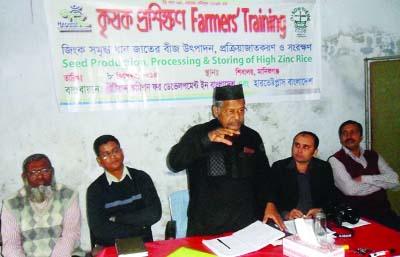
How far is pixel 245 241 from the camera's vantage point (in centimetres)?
228

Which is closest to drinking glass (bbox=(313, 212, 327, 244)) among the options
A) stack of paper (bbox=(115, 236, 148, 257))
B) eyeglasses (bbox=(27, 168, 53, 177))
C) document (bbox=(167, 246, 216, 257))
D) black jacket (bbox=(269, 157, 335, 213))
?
document (bbox=(167, 246, 216, 257))

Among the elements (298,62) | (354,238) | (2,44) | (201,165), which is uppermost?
(2,44)

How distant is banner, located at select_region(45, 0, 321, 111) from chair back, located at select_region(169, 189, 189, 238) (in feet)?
3.18

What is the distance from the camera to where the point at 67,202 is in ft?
10.7

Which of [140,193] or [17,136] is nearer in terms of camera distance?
[140,193]

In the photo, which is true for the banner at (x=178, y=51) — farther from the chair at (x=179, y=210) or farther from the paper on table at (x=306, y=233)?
the paper on table at (x=306, y=233)

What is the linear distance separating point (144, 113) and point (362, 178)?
2.40 metres

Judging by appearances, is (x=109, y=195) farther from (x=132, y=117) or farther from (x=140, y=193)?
(x=132, y=117)

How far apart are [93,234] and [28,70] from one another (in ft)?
5.52

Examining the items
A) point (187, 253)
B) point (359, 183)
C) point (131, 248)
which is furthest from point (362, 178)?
point (131, 248)

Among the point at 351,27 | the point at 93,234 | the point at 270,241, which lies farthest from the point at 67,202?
the point at 351,27

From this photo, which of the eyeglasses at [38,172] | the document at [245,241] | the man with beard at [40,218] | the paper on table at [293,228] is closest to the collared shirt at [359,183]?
the paper on table at [293,228]

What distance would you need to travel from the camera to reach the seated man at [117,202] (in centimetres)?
318

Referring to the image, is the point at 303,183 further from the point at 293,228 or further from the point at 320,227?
the point at 320,227
